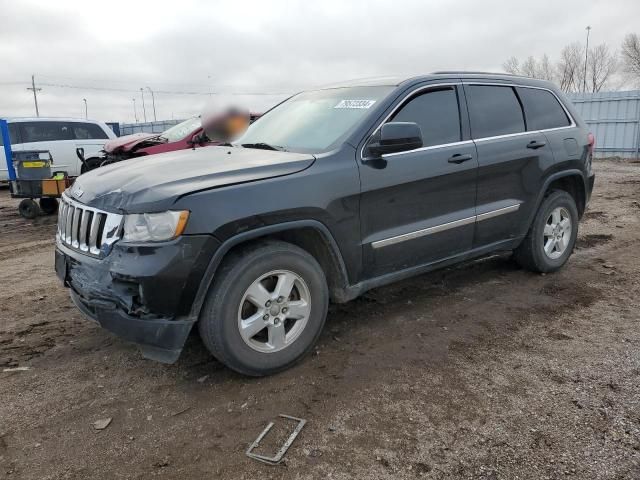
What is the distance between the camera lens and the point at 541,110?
488cm

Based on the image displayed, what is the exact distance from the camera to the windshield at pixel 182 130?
8719 millimetres

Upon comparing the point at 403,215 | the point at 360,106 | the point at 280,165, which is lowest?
the point at 403,215

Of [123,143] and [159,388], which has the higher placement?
[123,143]

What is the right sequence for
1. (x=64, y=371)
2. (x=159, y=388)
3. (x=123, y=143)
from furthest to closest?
(x=123, y=143)
(x=64, y=371)
(x=159, y=388)

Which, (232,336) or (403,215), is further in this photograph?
(403,215)

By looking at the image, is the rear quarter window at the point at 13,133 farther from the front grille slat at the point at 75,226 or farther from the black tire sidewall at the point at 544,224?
the black tire sidewall at the point at 544,224

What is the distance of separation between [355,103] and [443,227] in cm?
115

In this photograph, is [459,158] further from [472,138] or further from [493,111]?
[493,111]

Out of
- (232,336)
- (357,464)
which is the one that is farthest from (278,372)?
(357,464)

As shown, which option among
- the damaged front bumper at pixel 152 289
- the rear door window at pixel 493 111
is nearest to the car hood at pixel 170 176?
the damaged front bumper at pixel 152 289

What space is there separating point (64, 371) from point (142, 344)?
91 centimetres

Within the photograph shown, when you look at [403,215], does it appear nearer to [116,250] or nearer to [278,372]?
[278,372]

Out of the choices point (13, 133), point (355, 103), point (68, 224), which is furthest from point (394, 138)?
point (13, 133)

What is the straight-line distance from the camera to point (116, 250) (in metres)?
2.81
